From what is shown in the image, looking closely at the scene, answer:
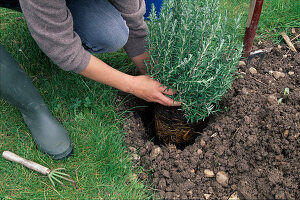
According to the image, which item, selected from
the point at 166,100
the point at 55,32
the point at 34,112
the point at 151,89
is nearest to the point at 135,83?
the point at 151,89

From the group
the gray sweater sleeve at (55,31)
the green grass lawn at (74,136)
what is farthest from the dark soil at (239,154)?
the gray sweater sleeve at (55,31)

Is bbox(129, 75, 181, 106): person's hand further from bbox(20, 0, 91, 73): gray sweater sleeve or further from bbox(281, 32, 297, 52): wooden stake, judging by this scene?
bbox(281, 32, 297, 52): wooden stake

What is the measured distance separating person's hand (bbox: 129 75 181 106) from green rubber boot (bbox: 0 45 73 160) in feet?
2.05

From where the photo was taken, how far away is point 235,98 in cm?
218

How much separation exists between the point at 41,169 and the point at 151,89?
2.94 feet

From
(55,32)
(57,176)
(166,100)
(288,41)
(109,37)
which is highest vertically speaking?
A: (55,32)

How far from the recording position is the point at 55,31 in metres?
1.62

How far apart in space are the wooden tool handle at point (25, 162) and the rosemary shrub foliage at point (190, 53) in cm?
94

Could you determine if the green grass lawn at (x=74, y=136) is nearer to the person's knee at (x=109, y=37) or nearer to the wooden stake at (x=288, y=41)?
the person's knee at (x=109, y=37)

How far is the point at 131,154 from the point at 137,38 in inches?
34.9

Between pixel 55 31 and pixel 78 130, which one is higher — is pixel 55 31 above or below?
above

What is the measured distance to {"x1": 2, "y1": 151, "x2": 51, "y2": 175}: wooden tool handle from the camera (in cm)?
192

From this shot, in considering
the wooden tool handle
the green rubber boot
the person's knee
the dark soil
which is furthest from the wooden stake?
the wooden tool handle

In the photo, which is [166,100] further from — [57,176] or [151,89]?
[57,176]
